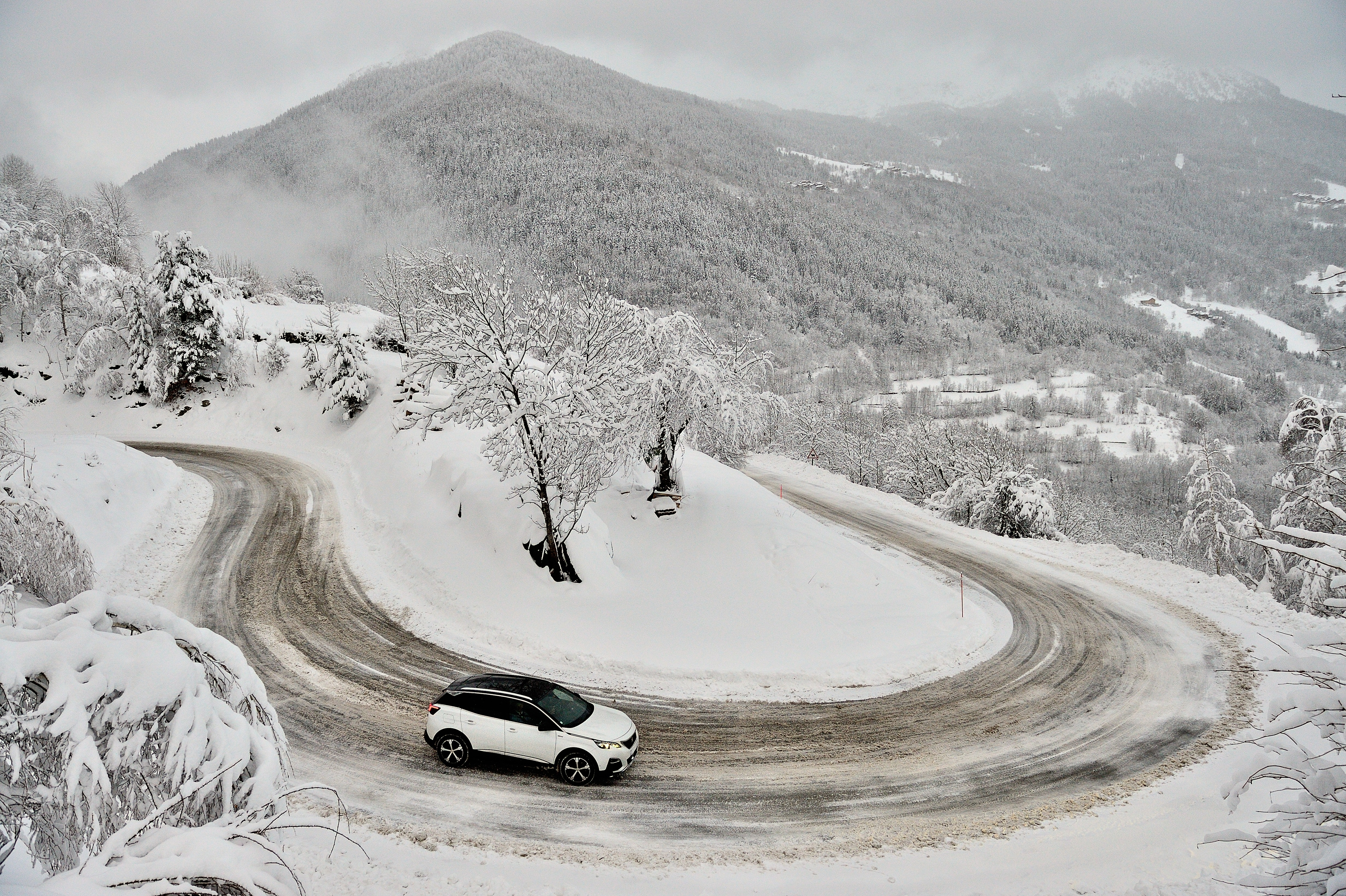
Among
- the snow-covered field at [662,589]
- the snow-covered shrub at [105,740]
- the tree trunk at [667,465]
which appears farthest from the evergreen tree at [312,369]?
the snow-covered shrub at [105,740]

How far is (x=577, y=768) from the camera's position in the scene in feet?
39.2

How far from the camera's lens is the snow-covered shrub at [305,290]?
63094 millimetres

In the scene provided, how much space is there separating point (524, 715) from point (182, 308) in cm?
3534

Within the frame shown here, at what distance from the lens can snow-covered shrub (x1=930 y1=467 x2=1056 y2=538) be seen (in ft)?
114

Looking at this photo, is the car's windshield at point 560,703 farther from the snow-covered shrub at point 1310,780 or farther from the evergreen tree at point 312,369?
the evergreen tree at point 312,369

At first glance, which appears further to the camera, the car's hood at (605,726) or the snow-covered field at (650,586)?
the car's hood at (605,726)

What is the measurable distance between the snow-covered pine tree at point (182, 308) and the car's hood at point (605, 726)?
3514 centimetres

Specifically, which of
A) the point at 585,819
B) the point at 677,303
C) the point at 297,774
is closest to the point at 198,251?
the point at 297,774

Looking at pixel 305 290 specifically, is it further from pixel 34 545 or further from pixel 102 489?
pixel 34 545

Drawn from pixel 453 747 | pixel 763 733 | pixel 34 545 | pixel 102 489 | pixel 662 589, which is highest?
pixel 34 545

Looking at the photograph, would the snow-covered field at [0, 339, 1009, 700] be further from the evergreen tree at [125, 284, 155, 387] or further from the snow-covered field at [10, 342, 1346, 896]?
the evergreen tree at [125, 284, 155, 387]

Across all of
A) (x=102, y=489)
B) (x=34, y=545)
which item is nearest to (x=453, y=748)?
(x=34, y=545)

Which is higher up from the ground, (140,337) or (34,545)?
(140,337)

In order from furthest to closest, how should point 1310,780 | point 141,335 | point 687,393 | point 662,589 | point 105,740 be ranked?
point 141,335
point 687,393
point 662,589
point 1310,780
point 105,740
